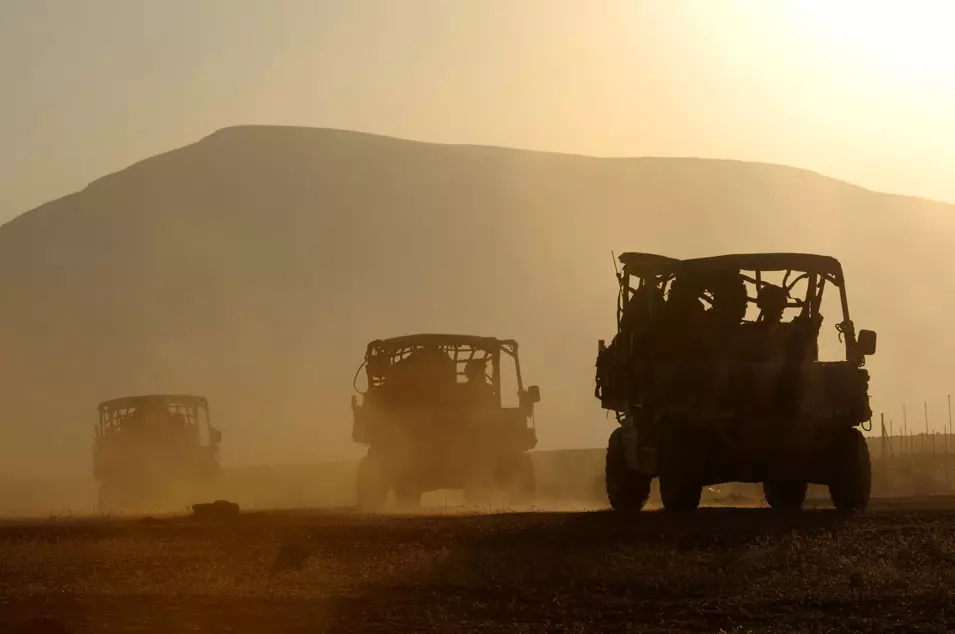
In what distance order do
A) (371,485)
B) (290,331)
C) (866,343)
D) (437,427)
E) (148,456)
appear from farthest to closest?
(290,331), (148,456), (371,485), (437,427), (866,343)

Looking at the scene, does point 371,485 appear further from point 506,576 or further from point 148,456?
point 506,576

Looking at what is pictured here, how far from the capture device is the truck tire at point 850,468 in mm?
19312

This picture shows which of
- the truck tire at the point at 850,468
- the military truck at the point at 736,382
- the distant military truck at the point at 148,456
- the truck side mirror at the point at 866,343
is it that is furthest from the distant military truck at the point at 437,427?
the truck side mirror at the point at 866,343

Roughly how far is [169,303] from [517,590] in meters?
177

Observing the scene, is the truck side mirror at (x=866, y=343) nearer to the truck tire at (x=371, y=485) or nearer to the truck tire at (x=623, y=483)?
the truck tire at (x=623, y=483)

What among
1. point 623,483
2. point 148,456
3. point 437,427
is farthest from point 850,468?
point 148,456

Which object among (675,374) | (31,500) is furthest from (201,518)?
(31,500)

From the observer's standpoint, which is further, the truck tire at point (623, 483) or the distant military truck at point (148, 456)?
the distant military truck at point (148, 456)

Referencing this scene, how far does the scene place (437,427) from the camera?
102 ft

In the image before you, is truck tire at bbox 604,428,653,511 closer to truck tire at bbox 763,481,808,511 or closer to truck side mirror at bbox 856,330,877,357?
truck tire at bbox 763,481,808,511

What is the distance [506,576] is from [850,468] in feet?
25.7

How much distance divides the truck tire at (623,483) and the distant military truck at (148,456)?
64.2ft

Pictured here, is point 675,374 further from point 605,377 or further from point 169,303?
point 169,303

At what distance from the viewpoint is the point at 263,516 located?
23062 millimetres
